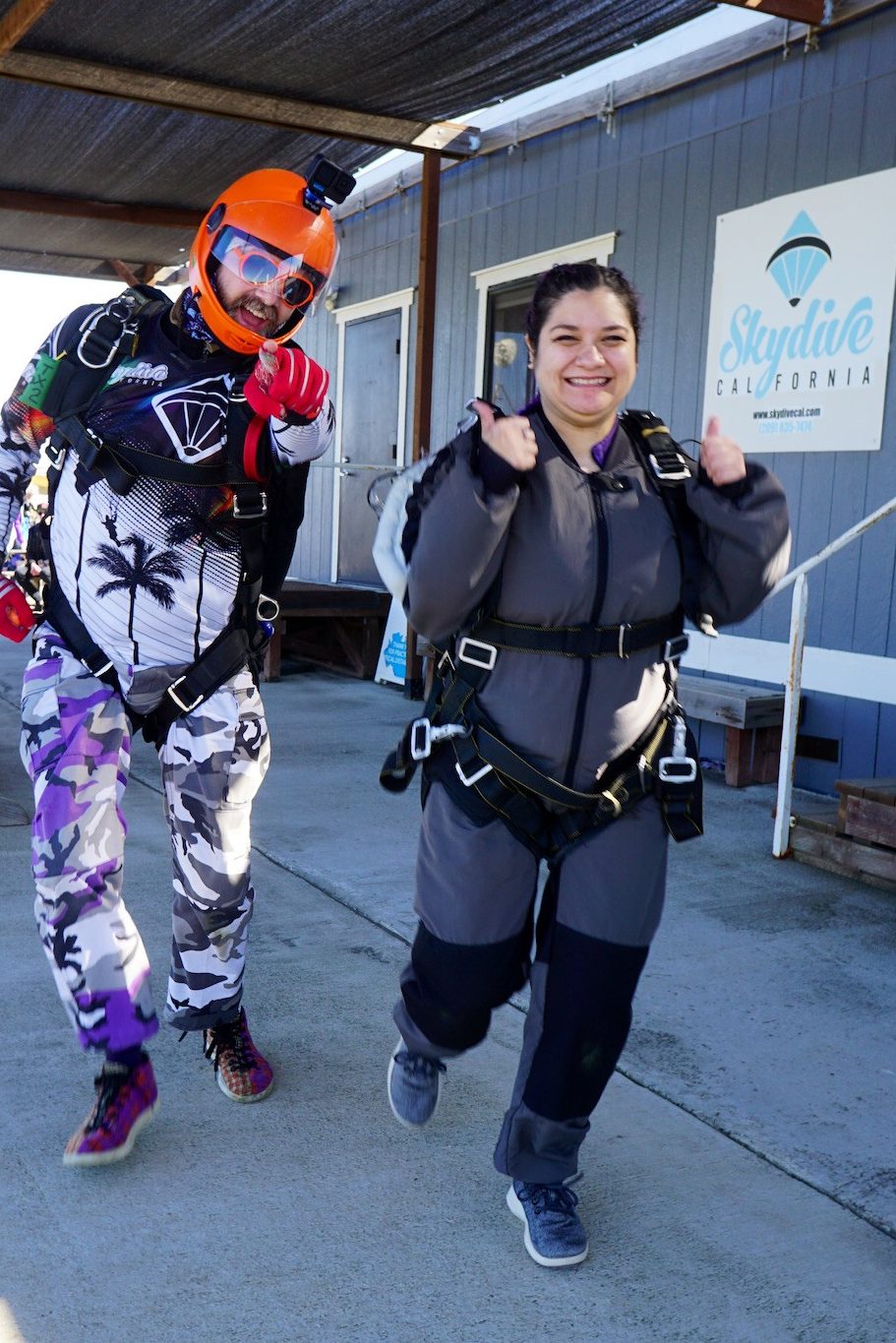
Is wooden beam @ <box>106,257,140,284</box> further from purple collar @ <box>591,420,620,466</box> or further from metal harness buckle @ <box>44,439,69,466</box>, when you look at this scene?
purple collar @ <box>591,420,620,466</box>

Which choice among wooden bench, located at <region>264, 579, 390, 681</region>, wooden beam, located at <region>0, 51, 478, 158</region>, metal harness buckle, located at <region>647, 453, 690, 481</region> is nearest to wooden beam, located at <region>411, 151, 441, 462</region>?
wooden beam, located at <region>0, 51, 478, 158</region>

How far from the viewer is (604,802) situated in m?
2.13

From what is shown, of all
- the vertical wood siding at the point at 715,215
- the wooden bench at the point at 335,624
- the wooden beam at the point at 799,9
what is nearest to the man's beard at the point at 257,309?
the wooden beam at the point at 799,9

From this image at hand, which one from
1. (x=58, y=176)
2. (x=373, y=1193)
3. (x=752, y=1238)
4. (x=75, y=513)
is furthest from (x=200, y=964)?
(x=58, y=176)

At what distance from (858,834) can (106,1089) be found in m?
2.95

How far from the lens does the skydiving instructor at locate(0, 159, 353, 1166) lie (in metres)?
2.48

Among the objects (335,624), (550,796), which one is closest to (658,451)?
(550,796)

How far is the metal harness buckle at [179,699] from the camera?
8.50 ft

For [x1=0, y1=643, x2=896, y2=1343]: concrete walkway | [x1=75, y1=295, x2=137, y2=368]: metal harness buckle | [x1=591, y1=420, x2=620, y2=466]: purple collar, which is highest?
[x1=75, y1=295, x2=137, y2=368]: metal harness buckle

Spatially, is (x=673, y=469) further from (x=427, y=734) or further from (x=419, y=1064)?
(x=419, y=1064)

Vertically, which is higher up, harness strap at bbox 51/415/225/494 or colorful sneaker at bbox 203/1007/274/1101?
harness strap at bbox 51/415/225/494

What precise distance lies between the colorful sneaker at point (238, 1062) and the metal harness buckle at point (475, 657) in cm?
115

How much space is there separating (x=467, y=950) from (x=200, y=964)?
2.59 ft

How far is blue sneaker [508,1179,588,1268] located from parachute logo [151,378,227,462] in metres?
1.53
